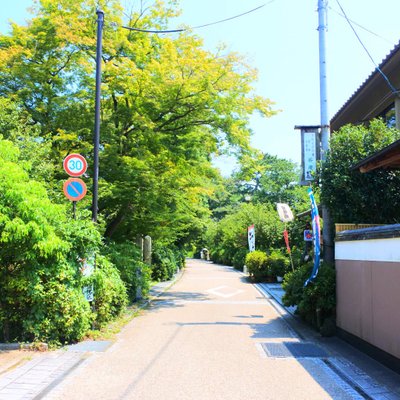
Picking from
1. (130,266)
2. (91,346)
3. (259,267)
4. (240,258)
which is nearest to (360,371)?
(91,346)

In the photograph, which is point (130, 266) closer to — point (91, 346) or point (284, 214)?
point (91, 346)

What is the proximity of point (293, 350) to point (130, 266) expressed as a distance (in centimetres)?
587

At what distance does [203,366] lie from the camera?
704 cm

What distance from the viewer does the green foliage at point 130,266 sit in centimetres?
1244

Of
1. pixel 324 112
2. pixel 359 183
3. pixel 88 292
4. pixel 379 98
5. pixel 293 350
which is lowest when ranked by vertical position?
pixel 293 350

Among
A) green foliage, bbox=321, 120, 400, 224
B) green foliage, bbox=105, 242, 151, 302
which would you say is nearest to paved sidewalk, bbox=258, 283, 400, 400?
green foliage, bbox=321, 120, 400, 224

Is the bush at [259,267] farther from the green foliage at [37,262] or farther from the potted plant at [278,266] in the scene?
the green foliage at [37,262]

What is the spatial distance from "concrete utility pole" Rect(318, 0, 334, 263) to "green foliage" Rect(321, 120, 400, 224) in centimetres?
59

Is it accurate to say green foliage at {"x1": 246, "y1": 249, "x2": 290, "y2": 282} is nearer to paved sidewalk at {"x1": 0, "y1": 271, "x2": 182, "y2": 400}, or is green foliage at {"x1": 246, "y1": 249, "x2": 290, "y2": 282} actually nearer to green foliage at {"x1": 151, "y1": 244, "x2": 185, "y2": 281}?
green foliage at {"x1": 151, "y1": 244, "x2": 185, "y2": 281}

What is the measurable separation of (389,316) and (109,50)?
11.6 metres

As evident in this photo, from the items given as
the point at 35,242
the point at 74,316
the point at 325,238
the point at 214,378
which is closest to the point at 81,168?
the point at 35,242

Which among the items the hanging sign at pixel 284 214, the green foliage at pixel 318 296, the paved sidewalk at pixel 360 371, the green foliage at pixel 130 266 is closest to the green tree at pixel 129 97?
the green foliage at pixel 130 266

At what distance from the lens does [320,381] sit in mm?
6297

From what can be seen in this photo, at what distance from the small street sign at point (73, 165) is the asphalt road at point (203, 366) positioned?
3675 mm
